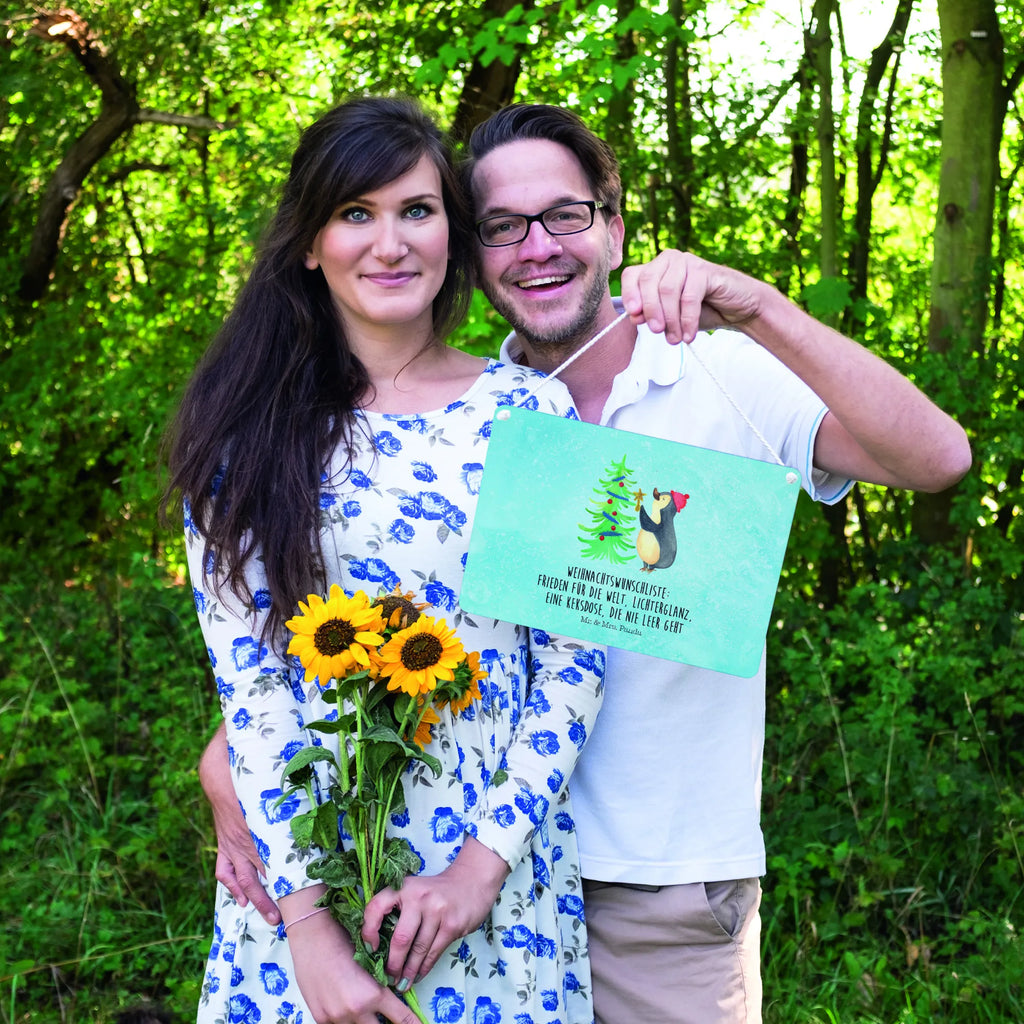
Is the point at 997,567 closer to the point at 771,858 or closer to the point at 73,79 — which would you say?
the point at 771,858

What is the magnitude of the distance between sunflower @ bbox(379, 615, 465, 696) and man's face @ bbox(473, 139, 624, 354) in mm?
824

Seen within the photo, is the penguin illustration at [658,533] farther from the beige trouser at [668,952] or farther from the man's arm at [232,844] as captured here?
the man's arm at [232,844]

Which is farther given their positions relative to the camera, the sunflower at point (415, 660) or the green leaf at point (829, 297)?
the green leaf at point (829, 297)

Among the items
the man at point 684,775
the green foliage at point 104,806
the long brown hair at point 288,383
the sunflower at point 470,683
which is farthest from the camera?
the green foliage at point 104,806

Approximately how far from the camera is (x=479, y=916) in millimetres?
1672

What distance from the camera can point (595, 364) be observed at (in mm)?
2205

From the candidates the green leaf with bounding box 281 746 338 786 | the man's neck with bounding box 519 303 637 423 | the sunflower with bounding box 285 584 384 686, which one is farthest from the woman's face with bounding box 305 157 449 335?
the green leaf with bounding box 281 746 338 786

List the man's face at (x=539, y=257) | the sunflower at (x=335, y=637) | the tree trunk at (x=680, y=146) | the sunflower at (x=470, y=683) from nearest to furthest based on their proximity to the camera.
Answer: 1. the sunflower at (x=335, y=637)
2. the sunflower at (x=470, y=683)
3. the man's face at (x=539, y=257)
4. the tree trunk at (x=680, y=146)

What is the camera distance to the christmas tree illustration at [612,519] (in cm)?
161

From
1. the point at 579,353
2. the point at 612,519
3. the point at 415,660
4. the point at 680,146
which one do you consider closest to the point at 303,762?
the point at 415,660

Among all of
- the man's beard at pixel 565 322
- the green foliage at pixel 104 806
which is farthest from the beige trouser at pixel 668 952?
the green foliage at pixel 104 806

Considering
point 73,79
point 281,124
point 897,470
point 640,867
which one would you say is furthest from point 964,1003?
point 73,79

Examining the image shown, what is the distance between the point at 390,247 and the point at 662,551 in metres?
0.71

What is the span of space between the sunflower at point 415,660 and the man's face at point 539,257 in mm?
824
